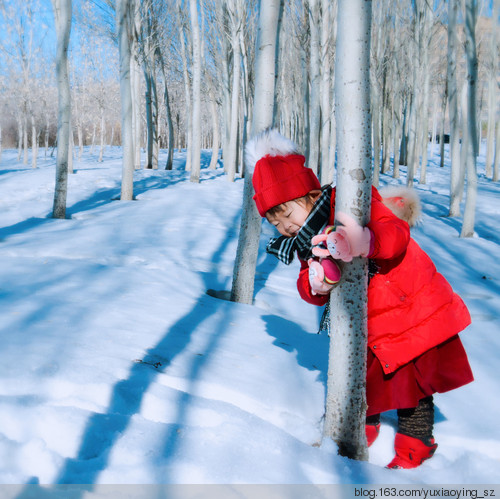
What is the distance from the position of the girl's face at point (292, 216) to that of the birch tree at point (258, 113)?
1714 millimetres

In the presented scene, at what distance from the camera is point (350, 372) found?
1.61 meters

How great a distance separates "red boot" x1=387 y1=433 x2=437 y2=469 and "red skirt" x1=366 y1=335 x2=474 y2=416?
0.15 meters

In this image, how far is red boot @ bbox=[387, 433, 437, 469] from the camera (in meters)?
1.75

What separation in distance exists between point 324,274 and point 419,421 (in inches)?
33.8

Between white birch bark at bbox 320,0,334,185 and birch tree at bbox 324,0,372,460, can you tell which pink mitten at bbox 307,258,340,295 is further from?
white birch bark at bbox 320,0,334,185

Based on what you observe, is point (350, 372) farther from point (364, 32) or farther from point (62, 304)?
point (62, 304)

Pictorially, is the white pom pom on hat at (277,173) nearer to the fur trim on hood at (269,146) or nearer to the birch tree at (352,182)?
the fur trim on hood at (269,146)

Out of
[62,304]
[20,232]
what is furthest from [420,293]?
[20,232]

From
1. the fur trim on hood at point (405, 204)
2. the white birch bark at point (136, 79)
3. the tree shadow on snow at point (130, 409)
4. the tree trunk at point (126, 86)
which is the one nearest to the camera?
the tree shadow on snow at point (130, 409)

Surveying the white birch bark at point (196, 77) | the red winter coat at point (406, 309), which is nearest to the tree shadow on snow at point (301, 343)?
the red winter coat at point (406, 309)

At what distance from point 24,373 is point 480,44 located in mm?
22471

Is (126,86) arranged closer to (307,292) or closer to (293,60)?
(307,292)

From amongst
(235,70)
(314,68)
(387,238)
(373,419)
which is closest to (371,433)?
(373,419)

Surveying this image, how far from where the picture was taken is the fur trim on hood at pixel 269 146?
68.6 inches
